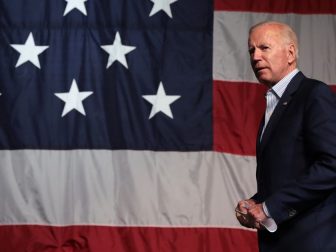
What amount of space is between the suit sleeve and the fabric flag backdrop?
1.73m

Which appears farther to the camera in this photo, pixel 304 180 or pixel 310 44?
pixel 310 44

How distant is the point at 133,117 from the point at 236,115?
559mm

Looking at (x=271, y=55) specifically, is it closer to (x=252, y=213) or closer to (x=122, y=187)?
(x=252, y=213)

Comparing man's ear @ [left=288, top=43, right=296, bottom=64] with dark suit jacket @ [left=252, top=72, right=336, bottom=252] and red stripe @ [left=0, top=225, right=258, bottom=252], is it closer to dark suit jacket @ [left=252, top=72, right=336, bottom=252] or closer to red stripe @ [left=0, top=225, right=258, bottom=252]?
dark suit jacket @ [left=252, top=72, right=336, bottom=252]

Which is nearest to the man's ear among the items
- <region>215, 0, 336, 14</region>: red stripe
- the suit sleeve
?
the suit sleeve

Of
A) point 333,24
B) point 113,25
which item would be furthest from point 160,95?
point 333,24

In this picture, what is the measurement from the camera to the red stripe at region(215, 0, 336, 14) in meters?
3.23

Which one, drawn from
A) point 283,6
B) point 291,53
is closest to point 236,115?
point 283,6

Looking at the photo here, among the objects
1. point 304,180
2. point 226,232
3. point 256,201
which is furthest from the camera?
point 226,232

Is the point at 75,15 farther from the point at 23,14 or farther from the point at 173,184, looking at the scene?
the point at 173,184

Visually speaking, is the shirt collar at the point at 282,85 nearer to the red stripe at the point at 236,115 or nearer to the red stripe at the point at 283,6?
the red stripe at the point at 236,115

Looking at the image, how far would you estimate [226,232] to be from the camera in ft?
10.0

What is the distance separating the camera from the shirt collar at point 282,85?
148 cm

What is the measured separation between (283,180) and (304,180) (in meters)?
0.08
